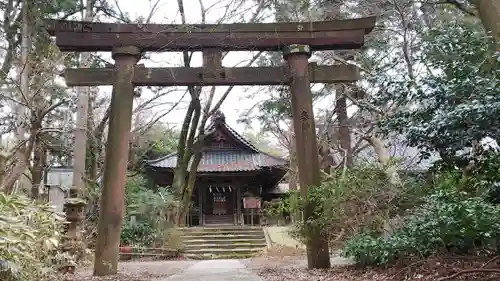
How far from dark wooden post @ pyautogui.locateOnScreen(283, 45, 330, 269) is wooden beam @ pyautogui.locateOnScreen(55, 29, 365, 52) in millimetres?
241

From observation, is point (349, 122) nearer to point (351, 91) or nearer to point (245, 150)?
point (351, 91)

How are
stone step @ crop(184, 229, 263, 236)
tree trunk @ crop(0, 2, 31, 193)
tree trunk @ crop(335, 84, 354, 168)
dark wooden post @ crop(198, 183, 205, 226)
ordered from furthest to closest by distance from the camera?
dark wooden post @ crop(198, 183, 205, 226)
stone step @ crop(184, 229, 263, 236)
tree trunk @ crop(335, 84, 354, 168)
tree trunk @ crop(0, 2, 31, 193)

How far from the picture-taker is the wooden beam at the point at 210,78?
804cm

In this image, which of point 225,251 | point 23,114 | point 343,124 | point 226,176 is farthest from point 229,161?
point 23,114

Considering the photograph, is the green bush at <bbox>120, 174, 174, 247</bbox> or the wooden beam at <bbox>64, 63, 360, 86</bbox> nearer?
the wooden beam at <bbox>64, 63, 360, 86</bbox>

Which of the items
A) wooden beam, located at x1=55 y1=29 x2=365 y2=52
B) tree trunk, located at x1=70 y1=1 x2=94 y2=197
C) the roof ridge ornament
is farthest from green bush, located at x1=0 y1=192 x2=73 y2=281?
the roof ridge ornament

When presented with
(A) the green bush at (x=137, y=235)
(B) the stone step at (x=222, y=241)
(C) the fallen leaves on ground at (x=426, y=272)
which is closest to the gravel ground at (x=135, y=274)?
(C) the fallen leaves on ground at (x=426, y=272)

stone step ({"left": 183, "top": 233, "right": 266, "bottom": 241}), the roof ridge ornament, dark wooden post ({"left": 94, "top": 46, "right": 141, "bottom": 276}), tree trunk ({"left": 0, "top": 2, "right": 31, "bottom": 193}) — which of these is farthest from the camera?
the roof ridge ornament

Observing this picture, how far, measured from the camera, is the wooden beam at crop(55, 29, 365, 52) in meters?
8.04

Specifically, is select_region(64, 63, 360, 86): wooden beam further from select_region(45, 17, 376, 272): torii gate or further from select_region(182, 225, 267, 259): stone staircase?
select_region(182, 225, 267, 259): stone staircase

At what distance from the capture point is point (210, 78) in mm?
8266

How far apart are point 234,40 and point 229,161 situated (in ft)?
55.8

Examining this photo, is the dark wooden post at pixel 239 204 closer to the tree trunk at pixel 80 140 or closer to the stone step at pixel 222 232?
the stone step at pixel 222 232

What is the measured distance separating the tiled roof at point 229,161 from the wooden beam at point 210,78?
15.2m
